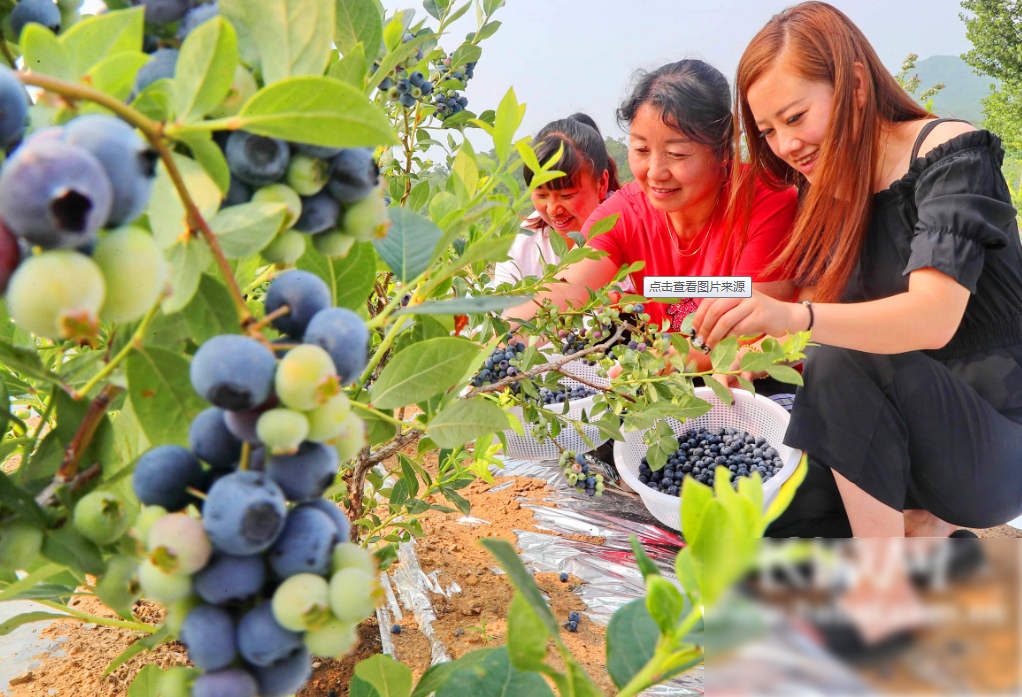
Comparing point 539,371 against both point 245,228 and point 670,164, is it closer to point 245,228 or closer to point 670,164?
point 245,228

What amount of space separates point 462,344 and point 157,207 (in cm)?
18

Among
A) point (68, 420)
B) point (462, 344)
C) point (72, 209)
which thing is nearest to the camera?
point (72, 209)

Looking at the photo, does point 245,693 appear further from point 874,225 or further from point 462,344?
point 874,225

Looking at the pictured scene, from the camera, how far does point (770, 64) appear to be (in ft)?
5.85

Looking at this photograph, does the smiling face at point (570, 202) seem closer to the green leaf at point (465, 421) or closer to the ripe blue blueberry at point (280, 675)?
the green leaf at point (465, 421)

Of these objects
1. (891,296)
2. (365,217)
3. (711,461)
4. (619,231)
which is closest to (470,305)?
(365,217)

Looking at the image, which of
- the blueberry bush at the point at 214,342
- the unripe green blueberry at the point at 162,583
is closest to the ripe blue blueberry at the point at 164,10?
the blueberry bush at the point at 214,342

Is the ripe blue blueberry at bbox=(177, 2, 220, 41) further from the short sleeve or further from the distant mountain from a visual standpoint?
the distant mountain

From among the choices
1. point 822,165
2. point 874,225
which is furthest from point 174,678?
point 874,225

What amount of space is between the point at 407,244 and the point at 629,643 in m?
0.24

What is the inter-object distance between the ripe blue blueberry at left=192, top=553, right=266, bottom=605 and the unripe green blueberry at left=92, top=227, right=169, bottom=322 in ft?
0.26

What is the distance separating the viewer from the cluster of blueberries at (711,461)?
1.59m

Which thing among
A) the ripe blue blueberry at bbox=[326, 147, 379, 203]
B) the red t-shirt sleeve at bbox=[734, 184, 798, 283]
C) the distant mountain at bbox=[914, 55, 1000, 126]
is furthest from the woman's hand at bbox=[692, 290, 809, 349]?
the ripe blue blueberry at bbox=[326, 147, 379, 203]

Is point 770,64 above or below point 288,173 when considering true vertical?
above
